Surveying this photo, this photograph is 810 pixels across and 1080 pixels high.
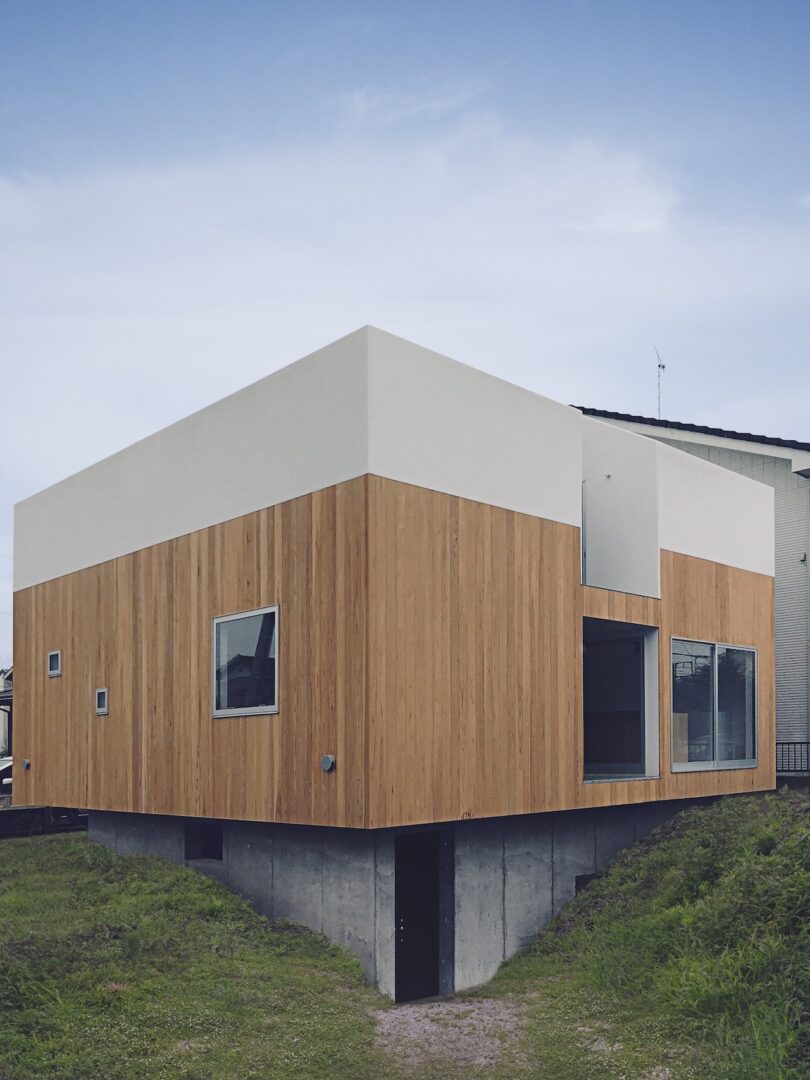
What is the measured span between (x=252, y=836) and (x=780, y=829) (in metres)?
6.29

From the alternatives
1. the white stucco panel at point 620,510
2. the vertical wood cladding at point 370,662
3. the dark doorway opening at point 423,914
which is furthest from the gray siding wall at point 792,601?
the dark doorway opening at point 423,914

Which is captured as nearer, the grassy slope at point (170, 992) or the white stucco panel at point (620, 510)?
the grassy slope at point (170, 992)

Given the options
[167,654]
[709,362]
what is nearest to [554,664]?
[167,654]

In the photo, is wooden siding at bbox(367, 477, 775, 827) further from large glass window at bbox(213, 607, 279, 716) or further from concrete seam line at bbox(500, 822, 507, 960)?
large glass window at bbox(213, 607, 279, 716)

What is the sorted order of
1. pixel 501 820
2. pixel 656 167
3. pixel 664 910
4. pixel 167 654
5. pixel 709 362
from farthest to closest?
1. pixel 709 362
2. pixel 656 167
3. pixel 167 654
4. pixel 501 820
5. pixel 664 910

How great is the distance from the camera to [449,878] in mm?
12398

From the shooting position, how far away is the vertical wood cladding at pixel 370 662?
1103 centimetres

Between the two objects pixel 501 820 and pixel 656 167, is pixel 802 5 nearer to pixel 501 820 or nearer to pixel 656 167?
pixel 656 167

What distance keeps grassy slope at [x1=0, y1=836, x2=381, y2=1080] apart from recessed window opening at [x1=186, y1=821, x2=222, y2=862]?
94 centimetres

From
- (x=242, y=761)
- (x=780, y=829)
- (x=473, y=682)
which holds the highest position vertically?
(x=473, y=682)

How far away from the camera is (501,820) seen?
42.9ft

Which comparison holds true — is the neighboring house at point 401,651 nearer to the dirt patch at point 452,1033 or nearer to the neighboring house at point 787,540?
the dirt patch at point 452,1033

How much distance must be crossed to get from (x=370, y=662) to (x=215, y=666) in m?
3.12

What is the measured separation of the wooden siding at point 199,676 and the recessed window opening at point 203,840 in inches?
33.8
